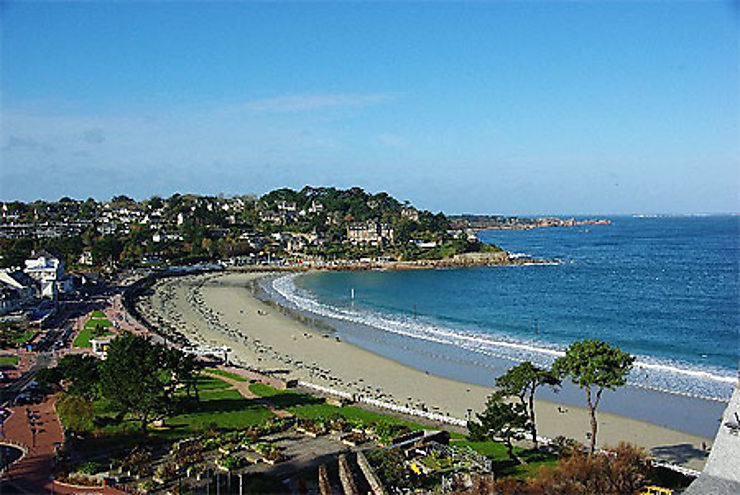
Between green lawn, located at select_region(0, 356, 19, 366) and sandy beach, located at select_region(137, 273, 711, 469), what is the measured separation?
9680 millimetres

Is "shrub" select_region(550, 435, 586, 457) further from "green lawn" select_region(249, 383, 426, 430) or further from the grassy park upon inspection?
the grassy park

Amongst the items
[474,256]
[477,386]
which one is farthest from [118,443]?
[474,256]

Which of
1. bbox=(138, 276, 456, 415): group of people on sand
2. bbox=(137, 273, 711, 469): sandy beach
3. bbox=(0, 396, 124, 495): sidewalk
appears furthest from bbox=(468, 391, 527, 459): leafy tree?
bbox=(0, 396, 124, 495): sidewalk

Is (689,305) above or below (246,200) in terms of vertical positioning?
below

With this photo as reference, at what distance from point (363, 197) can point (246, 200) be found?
24.7 meters

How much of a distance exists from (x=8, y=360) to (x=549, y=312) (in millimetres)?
33785

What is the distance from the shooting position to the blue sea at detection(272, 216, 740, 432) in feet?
102

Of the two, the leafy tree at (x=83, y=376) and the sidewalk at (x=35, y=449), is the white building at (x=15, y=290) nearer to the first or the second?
the leafy tree at (x=83, y=376)

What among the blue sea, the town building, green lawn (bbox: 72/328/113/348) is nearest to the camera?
the blue sea

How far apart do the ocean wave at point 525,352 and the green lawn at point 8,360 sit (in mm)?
20915

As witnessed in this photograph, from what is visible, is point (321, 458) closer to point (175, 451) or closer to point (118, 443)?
point (175, 451)

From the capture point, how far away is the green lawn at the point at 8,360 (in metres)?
26.8

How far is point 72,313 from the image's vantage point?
Answer: 1624 inches

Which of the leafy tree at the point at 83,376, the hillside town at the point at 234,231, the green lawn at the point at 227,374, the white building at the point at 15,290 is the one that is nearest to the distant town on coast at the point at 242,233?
the hillside town at the point at 234,231
